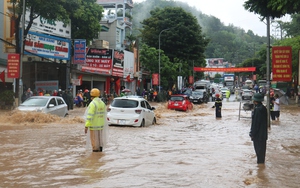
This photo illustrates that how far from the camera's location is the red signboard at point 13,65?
2531 cm

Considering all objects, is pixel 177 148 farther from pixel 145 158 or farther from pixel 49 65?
pixel 49 65

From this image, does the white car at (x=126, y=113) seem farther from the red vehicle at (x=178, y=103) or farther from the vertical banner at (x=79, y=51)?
the vertical banner at (x=79, y=51)

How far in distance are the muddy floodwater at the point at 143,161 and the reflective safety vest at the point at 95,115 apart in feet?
2.55

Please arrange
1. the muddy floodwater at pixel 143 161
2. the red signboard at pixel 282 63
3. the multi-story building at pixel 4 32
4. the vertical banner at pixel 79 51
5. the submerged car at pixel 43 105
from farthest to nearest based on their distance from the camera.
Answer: the vertical banner at pixel 79 51 → the multi-story building at pixel 4 32 → the submerged car at pixel 43 105 → the red signboard at pixel 282 63 → the muddy floodwater at pixel 143 161

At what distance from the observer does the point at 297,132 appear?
1823 cm

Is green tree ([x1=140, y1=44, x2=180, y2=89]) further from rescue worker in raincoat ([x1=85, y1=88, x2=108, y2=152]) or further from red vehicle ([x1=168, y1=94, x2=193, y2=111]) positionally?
rescue worker in raincoat ([x1=85, y1=88, x2=108, y2=152])

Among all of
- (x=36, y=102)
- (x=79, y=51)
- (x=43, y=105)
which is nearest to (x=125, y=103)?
(x=43, y=105)

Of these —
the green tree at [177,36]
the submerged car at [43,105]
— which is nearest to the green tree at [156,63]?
the green tree at [177,36]

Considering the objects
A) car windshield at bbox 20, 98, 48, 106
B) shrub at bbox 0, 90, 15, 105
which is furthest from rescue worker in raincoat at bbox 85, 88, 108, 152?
shrub at bbox 0, 90, 15, 105

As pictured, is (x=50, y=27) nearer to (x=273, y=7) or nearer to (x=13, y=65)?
(x=13, y=65)

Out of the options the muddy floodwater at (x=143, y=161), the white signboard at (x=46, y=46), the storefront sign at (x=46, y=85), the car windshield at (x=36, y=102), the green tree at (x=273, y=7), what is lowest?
the muddy floodwater at (x=143, y=161)

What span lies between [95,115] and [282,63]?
10.7 meters

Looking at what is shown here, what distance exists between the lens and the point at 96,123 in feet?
34.7

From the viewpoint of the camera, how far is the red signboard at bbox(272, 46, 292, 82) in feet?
58.9
